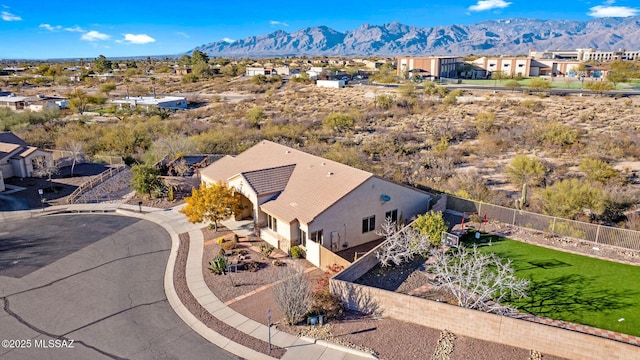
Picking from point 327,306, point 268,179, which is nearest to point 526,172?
point 268,179

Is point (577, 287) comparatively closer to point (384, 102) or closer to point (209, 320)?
point (209, 320)

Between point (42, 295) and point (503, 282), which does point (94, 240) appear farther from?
point (503, 282)

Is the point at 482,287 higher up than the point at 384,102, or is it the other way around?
the point at 384,102

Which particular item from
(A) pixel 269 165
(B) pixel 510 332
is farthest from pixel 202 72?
(B) pixel 510 332

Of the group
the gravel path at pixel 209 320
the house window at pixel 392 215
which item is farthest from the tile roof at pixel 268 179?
the house window at pixel 392 215

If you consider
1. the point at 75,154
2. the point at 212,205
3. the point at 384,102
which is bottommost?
the point at 212,205

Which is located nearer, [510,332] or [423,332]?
[510,332]
